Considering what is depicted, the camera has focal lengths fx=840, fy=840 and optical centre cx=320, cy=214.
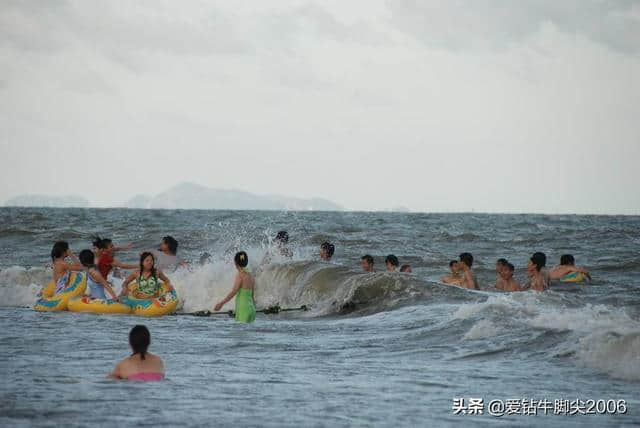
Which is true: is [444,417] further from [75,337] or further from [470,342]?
[75,337]

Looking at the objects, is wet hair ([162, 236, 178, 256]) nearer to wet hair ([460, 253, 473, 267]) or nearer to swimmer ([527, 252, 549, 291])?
wet hair ([460, 253, 473, 267])

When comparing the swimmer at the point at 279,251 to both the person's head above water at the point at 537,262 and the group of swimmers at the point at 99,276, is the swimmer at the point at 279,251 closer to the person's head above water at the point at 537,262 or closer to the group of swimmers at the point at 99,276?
the group of swimmers at the point at 99,276

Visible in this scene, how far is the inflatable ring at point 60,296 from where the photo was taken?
51.5 ft

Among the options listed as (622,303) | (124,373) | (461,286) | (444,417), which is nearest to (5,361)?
(124,373)

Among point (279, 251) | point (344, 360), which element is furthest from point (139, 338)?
point (279, 251)

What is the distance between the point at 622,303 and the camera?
18.0 meters

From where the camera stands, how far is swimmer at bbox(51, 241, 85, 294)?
1535 cm

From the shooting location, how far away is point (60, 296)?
15.8m

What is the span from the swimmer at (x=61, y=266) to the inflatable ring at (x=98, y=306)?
52cm

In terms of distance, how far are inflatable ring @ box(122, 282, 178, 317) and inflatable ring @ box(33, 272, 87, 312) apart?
96 cm

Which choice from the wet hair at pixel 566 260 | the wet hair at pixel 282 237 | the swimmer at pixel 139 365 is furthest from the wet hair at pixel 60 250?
the wet hair at pixel 566 260

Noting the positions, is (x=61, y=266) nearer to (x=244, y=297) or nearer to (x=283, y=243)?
(x=244, y=297)

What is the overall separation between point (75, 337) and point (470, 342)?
5.43 meters

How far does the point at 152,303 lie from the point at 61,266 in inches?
72.0
